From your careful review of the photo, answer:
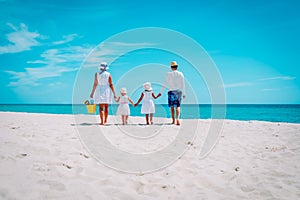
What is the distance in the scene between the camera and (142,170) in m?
3.29

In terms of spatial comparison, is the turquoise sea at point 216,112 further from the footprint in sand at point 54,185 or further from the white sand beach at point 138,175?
the footprint in sand at point 54,185

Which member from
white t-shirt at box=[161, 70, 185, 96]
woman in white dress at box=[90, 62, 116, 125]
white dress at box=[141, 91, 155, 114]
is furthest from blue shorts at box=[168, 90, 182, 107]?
woman in white dress at box=[90, 62, 116, 125]

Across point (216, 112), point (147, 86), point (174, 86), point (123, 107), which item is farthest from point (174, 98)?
point (216, 112)

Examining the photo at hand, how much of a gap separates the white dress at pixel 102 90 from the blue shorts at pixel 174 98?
92.3 inches

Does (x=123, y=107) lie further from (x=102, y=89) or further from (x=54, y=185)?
(x=54, y=185)

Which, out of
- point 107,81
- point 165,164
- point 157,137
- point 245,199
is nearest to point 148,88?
point 107,81

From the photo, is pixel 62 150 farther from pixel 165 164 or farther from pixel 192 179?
pixel 192 179

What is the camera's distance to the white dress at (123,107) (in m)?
8.65

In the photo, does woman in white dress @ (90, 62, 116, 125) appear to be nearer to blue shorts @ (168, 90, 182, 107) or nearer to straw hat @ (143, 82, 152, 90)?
straw hat @ (143, 82, 152, 90)

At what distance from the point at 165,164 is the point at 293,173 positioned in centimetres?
203

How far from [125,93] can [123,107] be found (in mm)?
691

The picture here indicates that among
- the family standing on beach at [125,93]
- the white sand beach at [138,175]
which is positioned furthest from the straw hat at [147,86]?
the white sand beach at [138,175]

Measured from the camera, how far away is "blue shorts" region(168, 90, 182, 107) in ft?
26.6

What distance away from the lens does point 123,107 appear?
8.71m
